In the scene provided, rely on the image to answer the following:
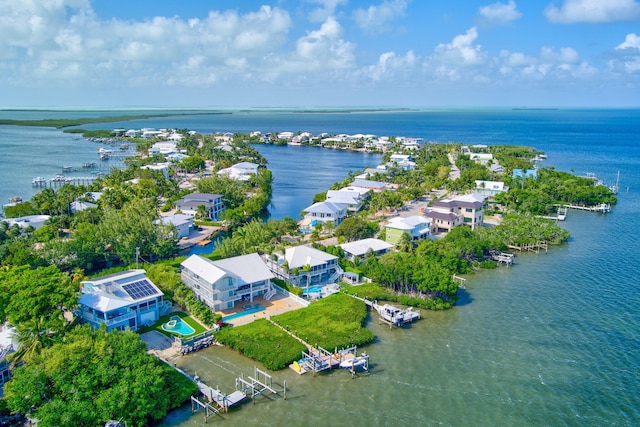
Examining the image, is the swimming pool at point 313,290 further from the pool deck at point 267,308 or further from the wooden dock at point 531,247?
the wooden dock at point 531,247

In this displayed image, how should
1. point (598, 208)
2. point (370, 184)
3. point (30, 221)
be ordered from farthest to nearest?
point (370, 184) → point (598, 208) → point (30, 221)

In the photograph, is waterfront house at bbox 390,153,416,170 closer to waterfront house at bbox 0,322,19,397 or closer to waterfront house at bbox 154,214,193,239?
waterfront house at bbox 154,214,193,239

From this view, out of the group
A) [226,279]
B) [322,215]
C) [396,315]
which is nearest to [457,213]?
[322,215]

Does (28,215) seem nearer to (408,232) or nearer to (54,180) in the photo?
(54,180)

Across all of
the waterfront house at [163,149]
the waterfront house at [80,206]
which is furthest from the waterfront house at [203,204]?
the waterfront house at [163,149]

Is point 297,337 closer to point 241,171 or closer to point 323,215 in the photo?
point 323,215
